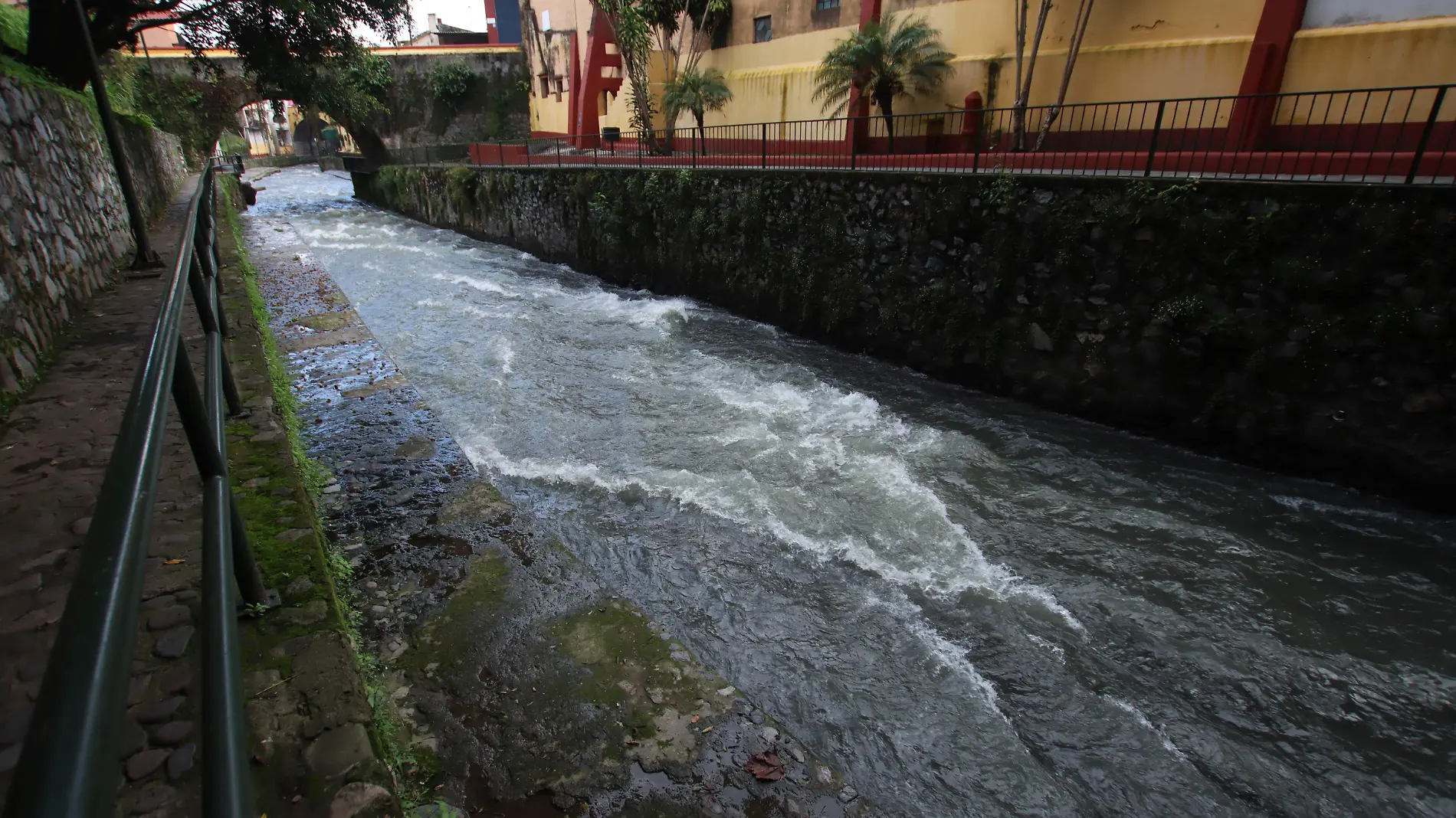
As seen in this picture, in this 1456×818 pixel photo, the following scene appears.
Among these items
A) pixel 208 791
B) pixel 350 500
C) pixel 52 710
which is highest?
pixel 52 710

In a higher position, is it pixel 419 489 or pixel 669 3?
pixel 669 3

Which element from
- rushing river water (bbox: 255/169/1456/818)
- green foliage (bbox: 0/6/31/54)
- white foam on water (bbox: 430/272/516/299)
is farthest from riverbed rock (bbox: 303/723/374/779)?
white foam on water (bbox: 430/272/516/299)

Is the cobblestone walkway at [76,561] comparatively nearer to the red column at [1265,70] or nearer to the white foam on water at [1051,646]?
the white foam on water at [1051,646]

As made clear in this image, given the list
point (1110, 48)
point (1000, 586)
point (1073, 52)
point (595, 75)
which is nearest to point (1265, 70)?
point (1110, 48)

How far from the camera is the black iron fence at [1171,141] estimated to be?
6.62 metres

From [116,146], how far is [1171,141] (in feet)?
34.8

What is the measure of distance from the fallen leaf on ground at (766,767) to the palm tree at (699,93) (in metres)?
16.9

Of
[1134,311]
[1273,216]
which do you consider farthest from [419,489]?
[1273,216]

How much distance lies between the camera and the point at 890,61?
12656 mm

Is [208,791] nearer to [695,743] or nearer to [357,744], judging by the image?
[357,744]

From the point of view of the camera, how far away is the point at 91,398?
14.2ft

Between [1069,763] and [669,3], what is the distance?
63.8ft

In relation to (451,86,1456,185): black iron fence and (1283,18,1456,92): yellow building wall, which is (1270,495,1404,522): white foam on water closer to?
(451,86,1456,185): black iron fence

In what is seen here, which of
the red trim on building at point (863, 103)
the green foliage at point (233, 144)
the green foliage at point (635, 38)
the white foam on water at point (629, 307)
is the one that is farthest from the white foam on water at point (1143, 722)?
the green foliage at point (233, 144)
